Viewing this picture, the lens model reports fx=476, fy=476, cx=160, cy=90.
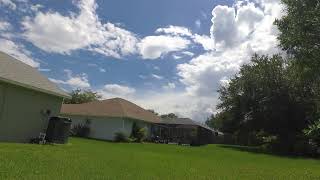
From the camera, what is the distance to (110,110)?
160 ft

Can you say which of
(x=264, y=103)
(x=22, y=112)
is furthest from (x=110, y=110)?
(x=22, y=112)

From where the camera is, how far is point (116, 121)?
155 ft

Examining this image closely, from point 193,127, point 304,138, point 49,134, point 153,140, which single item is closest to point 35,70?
point 49,134

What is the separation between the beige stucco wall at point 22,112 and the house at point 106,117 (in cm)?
1846

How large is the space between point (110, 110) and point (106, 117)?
136 centimetres

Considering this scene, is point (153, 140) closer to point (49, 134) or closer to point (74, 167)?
point (49, 134)

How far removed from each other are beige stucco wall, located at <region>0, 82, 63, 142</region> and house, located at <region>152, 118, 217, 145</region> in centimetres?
3142

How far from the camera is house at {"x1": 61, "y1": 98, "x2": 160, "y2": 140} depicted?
1855 inches

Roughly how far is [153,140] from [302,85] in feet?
58.5

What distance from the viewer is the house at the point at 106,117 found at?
155ft

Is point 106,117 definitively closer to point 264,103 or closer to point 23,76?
point 264,103

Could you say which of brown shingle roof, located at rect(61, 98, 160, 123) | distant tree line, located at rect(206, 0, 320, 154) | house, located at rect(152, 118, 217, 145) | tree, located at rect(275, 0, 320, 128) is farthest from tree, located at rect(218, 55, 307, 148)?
tree, located at rect(275, 0, 320, 128)

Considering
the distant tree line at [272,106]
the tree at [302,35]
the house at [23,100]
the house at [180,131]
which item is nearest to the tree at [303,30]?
the tree at [302,35]

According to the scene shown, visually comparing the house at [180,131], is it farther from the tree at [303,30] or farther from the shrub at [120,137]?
the tree at [303,30]
